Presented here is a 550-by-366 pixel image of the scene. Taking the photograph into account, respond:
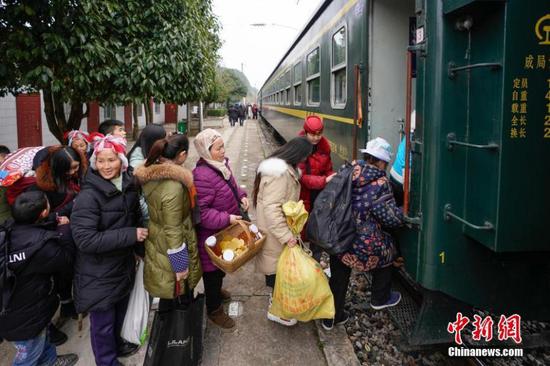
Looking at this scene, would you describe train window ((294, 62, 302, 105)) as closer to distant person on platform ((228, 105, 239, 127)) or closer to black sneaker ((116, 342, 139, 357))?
black sneaker ((116, 342, 139, 357))

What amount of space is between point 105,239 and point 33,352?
0.86 m

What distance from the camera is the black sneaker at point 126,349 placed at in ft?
9.76

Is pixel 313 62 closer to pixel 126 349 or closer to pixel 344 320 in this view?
pixel 344 320

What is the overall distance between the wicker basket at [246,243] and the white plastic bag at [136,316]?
508 mm

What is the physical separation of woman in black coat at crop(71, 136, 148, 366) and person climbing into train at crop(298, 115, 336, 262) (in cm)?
151

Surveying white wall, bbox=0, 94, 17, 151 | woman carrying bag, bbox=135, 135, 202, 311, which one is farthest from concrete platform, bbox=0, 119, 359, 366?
white wall, bbox=0, 94, 17, 151

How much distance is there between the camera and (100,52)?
4.32 metres

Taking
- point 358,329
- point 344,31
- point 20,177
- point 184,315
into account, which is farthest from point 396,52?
point 20,177

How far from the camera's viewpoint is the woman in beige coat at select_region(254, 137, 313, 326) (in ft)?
9.73

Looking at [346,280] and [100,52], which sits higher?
[100,52]

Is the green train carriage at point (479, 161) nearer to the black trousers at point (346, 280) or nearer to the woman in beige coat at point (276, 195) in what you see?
the black trousers at point (346, 280)

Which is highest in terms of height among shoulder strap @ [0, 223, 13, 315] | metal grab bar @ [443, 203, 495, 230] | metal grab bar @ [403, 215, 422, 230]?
metal grab bar @ [443, 203, 495, 230]

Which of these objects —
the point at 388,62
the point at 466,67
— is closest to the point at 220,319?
the point at 466,67

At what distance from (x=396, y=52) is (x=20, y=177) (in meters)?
3.16
